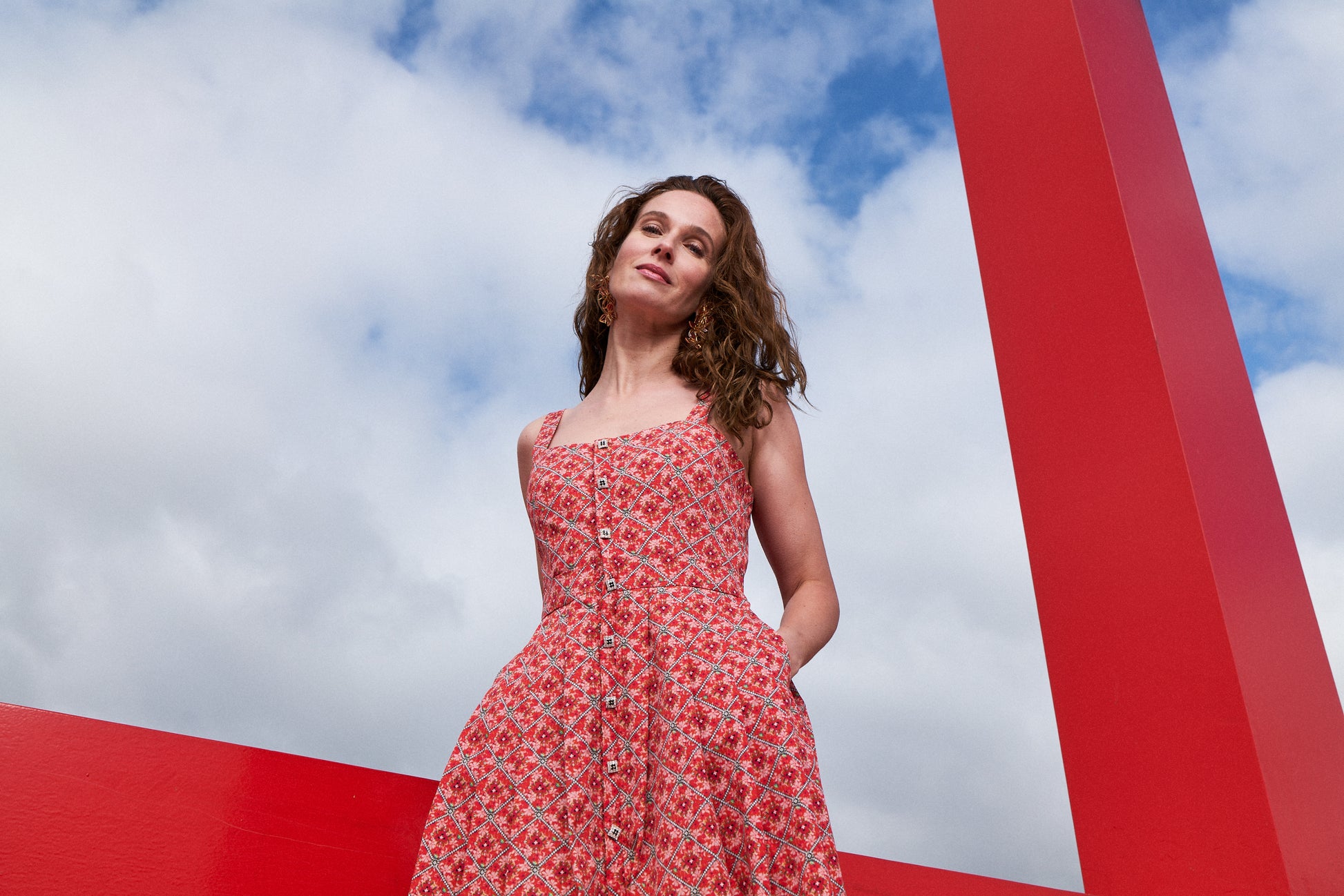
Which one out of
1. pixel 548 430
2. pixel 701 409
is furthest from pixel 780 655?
pixel 548 430

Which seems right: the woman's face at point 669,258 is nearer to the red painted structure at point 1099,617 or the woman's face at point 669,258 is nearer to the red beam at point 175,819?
the red painted structure at point 1099,617

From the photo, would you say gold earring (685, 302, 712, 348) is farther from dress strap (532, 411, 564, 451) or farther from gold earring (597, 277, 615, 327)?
dress strap (532, 411, 564, 451)

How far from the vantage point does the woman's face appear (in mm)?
1771

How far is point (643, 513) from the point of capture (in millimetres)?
1492

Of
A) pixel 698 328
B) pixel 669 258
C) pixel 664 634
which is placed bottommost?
pixel 664 634

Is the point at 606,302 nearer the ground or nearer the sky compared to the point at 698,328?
nearer the sky

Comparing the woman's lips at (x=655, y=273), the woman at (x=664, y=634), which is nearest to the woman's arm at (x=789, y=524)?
the woman at (x=664, y=634)

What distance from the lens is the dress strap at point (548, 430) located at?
5.74 ft

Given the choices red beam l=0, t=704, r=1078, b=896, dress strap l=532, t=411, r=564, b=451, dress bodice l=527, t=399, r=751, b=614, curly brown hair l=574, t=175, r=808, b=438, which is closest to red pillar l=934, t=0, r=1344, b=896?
curly brown hair l=574, t=175, r=808, b=438

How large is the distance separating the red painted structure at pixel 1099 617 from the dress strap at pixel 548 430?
0.55 m

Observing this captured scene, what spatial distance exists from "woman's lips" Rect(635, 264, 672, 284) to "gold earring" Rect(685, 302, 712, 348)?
0.08 m

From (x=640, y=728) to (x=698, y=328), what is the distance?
2.32 feet

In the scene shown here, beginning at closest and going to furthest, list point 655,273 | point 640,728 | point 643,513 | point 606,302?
point 640,728 < point 643,513 < point 655,273 < point 606,302

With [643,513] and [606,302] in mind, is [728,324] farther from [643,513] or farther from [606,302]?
[643,513]
